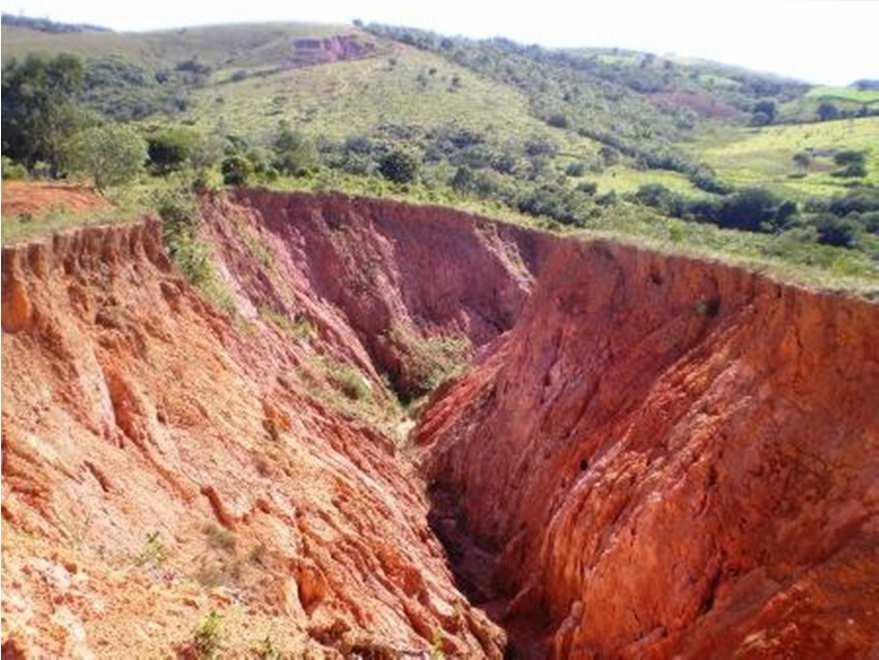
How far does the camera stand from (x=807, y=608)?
16.7 metres

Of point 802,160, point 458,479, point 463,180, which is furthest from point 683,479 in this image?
point 802,160

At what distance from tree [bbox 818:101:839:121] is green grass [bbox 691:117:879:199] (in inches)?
93.0

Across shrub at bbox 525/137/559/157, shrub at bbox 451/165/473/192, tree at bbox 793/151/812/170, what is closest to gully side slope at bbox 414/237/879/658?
shrub at bbox 451/165/473/192

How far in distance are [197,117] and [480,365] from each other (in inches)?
2096

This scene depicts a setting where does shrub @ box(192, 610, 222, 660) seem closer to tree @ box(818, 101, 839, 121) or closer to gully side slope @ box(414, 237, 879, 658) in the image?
gully side slope @ box(414, 237, 879, 658)

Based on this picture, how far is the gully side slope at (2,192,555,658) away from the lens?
1409 centimetres

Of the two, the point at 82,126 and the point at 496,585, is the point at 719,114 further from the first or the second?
the point at 496,585

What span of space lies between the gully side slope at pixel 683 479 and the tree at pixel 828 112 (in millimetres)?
66210

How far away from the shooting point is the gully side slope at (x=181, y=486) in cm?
1409

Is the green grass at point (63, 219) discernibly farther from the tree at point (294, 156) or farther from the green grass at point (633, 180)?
the green grass at point (633, 180)

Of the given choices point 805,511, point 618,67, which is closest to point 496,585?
point 805,511

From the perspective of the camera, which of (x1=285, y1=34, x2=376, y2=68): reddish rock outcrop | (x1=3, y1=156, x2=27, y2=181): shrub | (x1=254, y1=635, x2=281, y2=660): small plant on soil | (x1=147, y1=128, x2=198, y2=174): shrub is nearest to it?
(x1=254, y1=635, x2=281, y2=660): small plant on soil

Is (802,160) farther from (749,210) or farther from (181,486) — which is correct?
(181,486)

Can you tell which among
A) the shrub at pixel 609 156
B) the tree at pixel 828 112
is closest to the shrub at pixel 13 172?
the shrub at pixel 609 156
